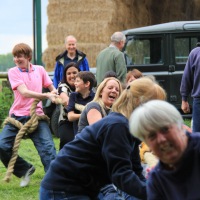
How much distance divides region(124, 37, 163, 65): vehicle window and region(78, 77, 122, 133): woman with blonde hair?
26.7ft

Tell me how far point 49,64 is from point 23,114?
39.1 ft

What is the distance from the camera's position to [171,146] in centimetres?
269

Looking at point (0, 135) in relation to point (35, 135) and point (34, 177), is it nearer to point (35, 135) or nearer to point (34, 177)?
point (35, 135)

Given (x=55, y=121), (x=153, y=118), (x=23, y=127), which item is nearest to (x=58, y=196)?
(x=153, y=118)

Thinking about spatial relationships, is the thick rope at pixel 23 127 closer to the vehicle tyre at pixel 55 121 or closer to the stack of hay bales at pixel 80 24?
the vehicle tyre at pixel 55 121

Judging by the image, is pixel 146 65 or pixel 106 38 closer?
pixel 146 65

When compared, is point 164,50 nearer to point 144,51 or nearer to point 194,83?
point 144,51

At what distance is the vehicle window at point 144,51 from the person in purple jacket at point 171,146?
10.7 m

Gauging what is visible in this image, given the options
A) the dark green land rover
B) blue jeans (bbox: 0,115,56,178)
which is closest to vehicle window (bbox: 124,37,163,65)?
the dark green land rover

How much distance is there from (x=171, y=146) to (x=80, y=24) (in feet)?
54.1

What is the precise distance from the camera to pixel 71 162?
12.8ft

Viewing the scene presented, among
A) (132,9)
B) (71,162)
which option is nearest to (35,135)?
(71,162)

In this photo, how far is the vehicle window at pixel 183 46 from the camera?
13547 mm

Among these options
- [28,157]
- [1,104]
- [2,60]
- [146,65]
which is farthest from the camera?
[2,60]
